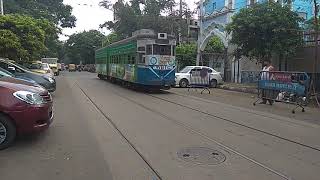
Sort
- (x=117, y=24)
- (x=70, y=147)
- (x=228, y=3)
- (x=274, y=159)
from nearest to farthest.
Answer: (x=274, y=159) < (x=70, y=147) < (x=228, y=3) < (x=117, y=24)

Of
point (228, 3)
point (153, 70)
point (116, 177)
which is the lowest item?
point (116, 177)

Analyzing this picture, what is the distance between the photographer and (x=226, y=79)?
3722cm

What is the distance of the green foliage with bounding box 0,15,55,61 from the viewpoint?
25.2 meters

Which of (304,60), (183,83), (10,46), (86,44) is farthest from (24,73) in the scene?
(86,44)

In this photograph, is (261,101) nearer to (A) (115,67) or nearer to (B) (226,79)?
(A) (115,67)

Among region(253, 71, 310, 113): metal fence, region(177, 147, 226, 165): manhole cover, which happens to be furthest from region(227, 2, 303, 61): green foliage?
region(177, 147, 226, 165): manhole cover

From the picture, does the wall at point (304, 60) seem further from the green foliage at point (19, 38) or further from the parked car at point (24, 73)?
the green foliage at point (19, 38)

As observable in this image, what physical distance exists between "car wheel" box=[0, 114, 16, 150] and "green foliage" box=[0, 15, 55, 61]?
17.8 m

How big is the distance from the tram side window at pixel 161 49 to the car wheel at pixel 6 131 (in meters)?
15.5

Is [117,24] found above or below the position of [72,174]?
above

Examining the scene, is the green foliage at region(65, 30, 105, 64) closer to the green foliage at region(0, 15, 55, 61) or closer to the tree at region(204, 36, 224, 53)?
the tree at region(204, 36, 224, 53)

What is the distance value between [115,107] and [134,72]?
29.7 ft

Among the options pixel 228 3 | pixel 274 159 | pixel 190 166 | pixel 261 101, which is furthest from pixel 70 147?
pixel 228 3

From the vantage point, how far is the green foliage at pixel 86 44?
103188 millimetres
